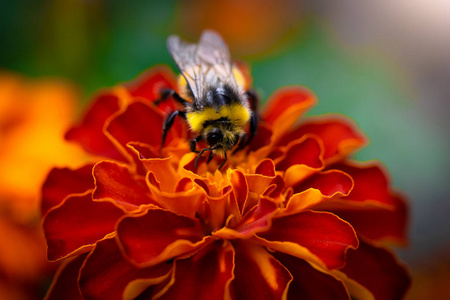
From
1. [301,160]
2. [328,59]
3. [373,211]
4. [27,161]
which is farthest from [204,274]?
[328,59]

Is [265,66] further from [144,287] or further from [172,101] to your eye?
[144,287]

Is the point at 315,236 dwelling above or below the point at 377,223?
above

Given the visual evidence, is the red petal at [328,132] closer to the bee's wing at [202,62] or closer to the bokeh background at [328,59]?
the bee's wing at [202,62]

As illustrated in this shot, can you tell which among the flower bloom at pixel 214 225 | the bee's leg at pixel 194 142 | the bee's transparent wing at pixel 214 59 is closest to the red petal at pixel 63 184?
the flower bloom at pixel 214 225

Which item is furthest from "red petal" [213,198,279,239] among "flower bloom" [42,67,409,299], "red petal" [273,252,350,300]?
"red petal" [273,252,350,300]

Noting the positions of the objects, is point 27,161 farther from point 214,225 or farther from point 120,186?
point 214,225

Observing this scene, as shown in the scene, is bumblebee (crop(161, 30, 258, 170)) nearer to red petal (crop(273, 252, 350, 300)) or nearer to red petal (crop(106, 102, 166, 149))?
red petal (crop(106, 102, 166, 149))

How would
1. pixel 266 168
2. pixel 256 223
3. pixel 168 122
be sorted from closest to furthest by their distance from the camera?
pixel 256 223, pixel 266 168, pixel 168 122

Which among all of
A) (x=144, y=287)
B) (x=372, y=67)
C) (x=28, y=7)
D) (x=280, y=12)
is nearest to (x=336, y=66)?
(x=372, y=67)
